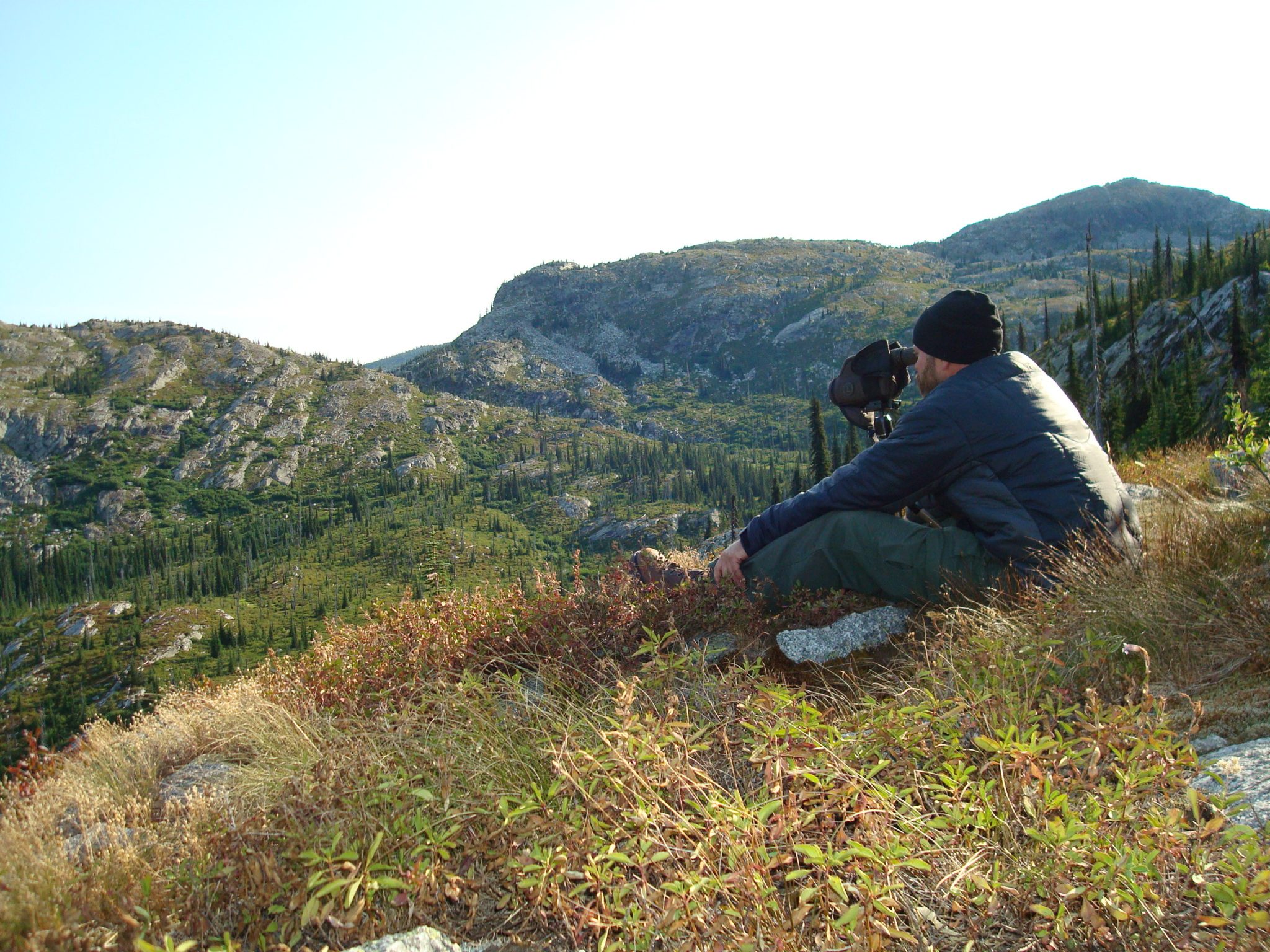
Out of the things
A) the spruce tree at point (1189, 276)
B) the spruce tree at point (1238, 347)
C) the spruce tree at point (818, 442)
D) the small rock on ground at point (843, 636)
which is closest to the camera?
the small rock on ground at point (843, 636)

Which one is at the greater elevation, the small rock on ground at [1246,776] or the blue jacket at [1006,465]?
the blue jacket at [1006,465]

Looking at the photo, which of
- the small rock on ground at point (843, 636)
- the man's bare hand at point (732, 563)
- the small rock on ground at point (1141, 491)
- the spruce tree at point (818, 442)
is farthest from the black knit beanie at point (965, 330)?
the spruce tree at point (818, 442)

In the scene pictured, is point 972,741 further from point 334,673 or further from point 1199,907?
point 334,673

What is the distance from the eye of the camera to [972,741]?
333 cm

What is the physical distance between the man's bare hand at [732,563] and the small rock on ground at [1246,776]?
10.1ft

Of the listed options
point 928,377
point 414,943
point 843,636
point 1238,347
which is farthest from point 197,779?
point 1238,347

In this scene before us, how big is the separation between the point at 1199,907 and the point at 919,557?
10.4 feet

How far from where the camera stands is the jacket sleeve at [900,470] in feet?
16.4

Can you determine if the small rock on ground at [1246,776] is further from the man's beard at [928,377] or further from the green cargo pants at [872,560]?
the man's beard at [928,377]

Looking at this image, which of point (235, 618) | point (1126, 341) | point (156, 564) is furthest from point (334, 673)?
point (156, 564)

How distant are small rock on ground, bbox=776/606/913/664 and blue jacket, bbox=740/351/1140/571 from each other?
80 cm

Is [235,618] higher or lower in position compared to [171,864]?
lower

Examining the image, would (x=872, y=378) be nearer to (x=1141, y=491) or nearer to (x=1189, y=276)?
(x=1141, y=491)

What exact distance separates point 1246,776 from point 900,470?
259cm
